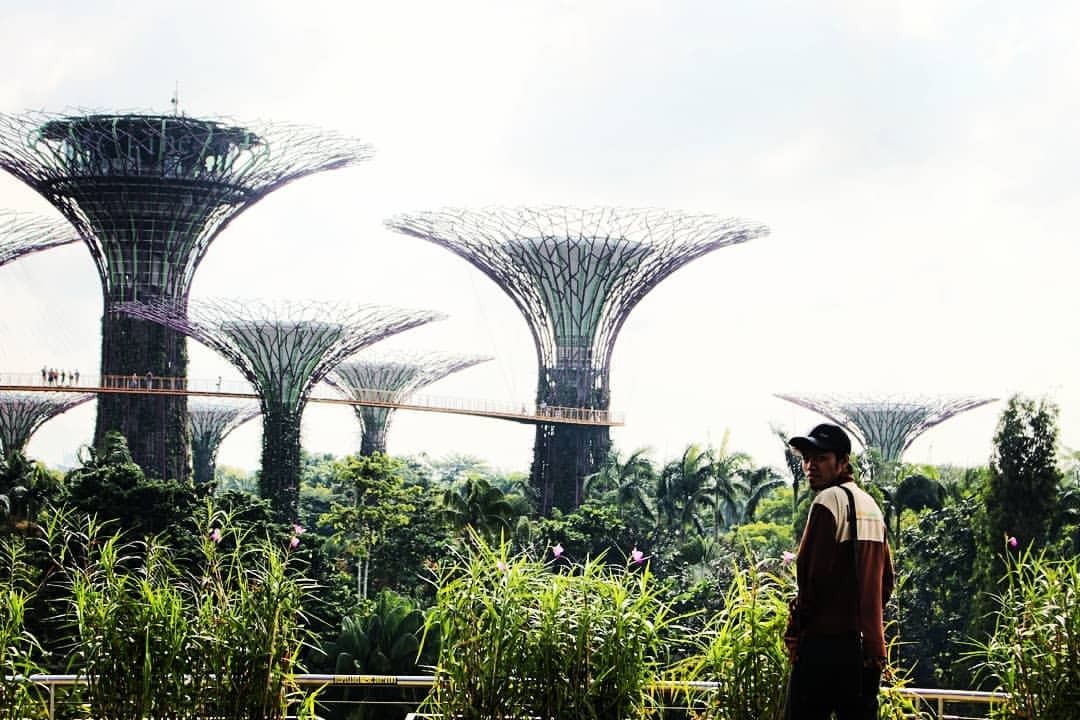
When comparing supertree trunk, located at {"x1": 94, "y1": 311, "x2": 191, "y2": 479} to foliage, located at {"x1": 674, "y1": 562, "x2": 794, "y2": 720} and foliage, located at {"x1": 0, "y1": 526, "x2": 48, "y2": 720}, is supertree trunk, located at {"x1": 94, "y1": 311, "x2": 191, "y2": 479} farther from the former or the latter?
foliage, located at {"x1": 674, "y1": 562, "x2": 794, "y2": 720}

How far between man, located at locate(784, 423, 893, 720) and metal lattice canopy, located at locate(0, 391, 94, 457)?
156 ft

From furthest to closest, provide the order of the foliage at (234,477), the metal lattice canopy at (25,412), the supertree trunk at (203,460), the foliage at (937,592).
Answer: the foliage at (234,477) < the supertree trunk at (203,460) < the metal lattice canopy at (25,412) < the foliage at (937,592)

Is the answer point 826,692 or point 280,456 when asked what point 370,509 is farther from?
point 826,692

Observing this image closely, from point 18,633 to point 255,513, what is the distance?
21591 millimetres

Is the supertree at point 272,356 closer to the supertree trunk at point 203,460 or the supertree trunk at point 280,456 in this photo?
the supertree trunk at point 280,456

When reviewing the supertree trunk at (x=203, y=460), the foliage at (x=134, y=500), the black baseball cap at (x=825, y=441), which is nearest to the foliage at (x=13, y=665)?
the black baseball cap at (x=825, y=441)

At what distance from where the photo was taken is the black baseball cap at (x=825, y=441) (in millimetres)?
3756

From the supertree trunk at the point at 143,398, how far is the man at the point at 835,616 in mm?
32061

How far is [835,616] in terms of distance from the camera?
3.59 meters

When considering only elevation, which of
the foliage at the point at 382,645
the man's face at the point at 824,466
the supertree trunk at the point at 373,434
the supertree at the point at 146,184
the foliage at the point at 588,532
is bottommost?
the foliage at the point at 382,645

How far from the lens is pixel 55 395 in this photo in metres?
48.4

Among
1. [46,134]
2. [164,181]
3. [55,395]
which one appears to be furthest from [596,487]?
[55,395]

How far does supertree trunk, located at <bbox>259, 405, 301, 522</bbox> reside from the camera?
32.9m

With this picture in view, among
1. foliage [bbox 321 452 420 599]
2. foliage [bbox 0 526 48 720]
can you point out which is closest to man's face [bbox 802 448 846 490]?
foliage [bbox 0 526 48 720]
